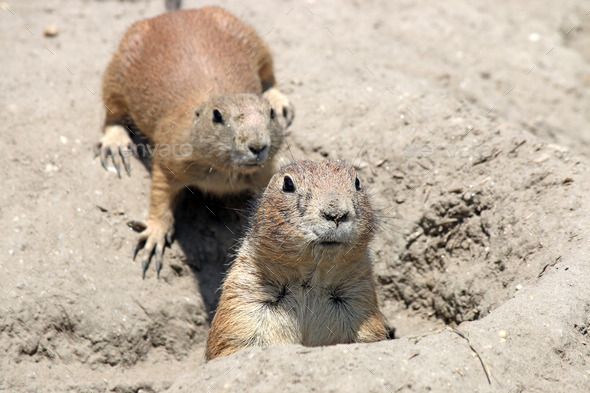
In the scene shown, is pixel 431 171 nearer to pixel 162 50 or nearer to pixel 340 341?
pixel 340 341

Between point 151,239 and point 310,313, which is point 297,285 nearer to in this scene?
point 310,313

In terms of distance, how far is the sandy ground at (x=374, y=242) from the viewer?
4227 mm

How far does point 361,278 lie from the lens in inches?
202

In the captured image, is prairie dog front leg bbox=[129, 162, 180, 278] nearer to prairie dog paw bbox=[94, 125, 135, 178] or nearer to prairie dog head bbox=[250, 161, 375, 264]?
prairie dog paw bbox=[94, 125, 135, 178]

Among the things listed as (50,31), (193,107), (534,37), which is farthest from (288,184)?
(534,37)

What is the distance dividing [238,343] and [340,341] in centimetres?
79

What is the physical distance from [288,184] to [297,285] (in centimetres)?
79

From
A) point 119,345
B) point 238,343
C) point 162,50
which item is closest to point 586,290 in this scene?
point 238,343

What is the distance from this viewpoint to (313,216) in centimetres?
448

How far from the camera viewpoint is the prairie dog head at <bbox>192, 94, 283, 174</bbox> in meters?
6.21

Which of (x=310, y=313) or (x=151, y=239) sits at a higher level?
(x=310, y=313)

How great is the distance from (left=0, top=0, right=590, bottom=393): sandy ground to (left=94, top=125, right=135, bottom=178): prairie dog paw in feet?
0.50

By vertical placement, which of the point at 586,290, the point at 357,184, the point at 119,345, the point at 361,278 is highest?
the point at 586,290

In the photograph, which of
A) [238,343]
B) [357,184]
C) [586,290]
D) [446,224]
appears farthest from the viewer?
[446,224]
